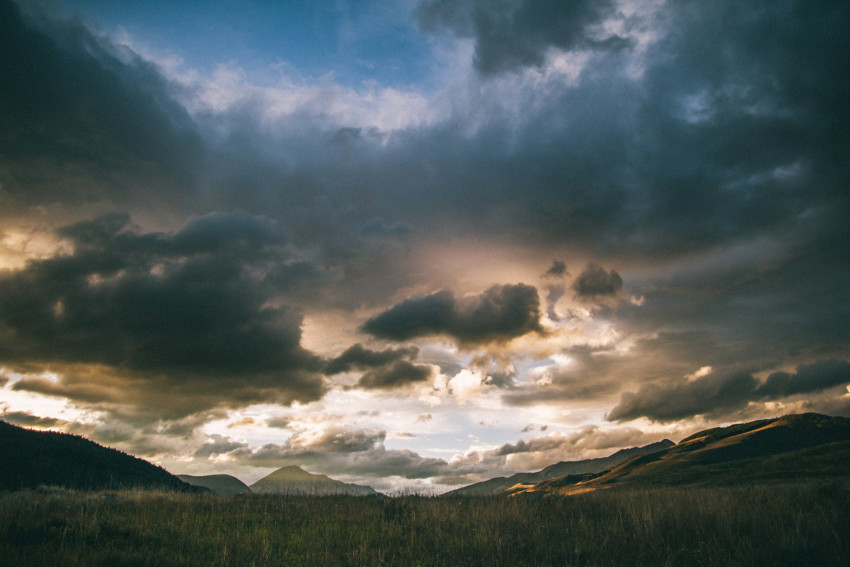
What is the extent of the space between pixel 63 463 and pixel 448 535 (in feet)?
614

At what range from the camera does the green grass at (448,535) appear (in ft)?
28.1

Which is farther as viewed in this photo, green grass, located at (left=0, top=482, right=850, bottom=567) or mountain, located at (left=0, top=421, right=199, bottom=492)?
mountain, located at (left=0, top=421, right=199, bottom=492)

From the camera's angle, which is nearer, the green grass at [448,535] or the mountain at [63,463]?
the green grass at [448,535]

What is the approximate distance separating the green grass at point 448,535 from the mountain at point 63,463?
127614 mm

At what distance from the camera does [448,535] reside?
36.0 feet

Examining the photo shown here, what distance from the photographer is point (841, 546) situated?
870cm

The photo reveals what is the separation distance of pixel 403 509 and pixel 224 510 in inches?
244

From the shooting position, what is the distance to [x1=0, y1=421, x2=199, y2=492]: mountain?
127500 mm

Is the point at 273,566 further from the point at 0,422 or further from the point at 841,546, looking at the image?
the point at 0,422

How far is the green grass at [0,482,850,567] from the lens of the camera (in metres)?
8.58

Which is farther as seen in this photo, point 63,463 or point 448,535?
point 63,463

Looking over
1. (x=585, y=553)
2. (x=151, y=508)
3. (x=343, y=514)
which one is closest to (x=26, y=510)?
(x=151, y=508)

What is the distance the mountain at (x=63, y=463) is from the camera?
128m

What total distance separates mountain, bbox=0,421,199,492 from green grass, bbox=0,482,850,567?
128 metres
